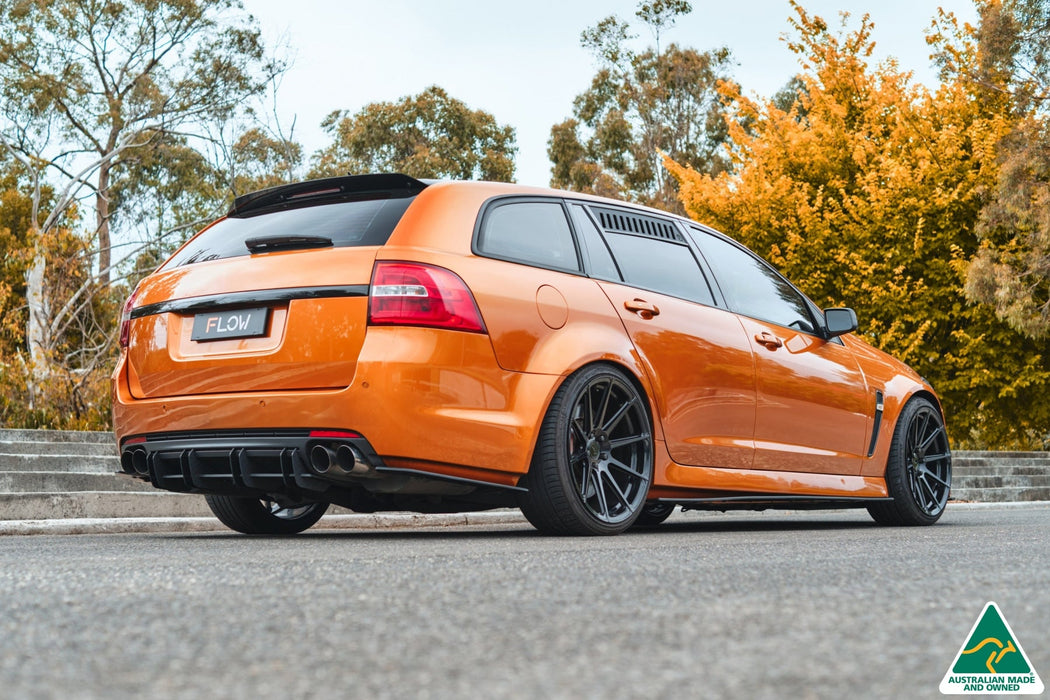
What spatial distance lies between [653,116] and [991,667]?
4117cm

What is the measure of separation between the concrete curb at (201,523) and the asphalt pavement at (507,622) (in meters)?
2.23

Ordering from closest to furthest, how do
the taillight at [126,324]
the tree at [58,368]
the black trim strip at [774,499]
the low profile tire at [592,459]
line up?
the low profile tire at [592,459] → the taillight at [126,324] → the black trim strip at [774,499] → the tree at [58,368]

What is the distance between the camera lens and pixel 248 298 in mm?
5355

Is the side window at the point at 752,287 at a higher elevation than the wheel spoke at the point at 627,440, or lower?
higher

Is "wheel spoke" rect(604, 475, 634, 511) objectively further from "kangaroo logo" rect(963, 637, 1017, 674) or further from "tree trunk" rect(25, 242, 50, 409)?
"tree trunk" rect(25, 242, 50, 409)

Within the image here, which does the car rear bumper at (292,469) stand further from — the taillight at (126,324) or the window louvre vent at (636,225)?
the window louvre vent at (636,225)

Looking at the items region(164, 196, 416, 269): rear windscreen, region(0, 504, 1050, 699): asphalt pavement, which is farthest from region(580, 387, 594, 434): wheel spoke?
region(164, 196, 416, 269): rear windscreen

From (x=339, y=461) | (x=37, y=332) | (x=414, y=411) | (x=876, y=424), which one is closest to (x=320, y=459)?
(x=339, y=461)

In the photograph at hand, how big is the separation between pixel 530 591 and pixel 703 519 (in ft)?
21.2

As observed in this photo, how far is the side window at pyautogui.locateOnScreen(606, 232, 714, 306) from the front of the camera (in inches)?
247

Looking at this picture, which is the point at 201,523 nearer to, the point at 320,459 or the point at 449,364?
the point at 320,459

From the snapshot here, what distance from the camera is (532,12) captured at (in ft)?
95.4

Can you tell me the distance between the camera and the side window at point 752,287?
693cm

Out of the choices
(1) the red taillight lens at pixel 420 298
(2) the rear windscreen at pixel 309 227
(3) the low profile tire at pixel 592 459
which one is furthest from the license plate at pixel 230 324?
(3) the low profile tire at pixel 592 459
